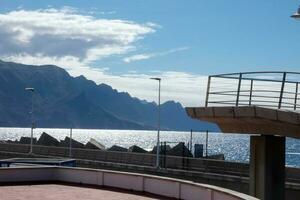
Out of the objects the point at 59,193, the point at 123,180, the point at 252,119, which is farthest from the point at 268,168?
the point at 59,193

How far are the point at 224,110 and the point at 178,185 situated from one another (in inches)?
142

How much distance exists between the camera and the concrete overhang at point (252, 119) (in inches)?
727

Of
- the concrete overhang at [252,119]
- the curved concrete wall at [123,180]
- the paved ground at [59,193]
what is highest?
the concrete overhang at [252,119]

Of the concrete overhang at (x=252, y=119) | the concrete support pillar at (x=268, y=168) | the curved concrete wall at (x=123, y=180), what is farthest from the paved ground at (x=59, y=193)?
the concrete support pillar at (x=268, y=168)

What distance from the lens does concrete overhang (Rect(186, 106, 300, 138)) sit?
60.5ft

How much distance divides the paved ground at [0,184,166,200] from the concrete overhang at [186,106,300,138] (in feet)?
13.0

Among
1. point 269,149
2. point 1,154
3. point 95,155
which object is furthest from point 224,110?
point 1,154

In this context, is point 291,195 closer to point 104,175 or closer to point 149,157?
point 104,175

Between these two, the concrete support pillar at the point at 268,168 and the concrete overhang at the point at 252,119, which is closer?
the concrete overhang at the point at 252,119

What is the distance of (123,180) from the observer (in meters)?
20.9

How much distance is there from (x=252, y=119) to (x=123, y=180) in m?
5.30

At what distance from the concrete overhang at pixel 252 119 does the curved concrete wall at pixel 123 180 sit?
3.24 meters

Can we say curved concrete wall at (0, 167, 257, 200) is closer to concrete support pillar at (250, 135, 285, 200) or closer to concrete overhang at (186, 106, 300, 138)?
concrete overhang at (186, 106, 300, 138)

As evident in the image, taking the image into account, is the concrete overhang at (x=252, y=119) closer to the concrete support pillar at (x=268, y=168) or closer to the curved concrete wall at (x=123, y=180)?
the concrete support pillar at (x=268, y=168)
